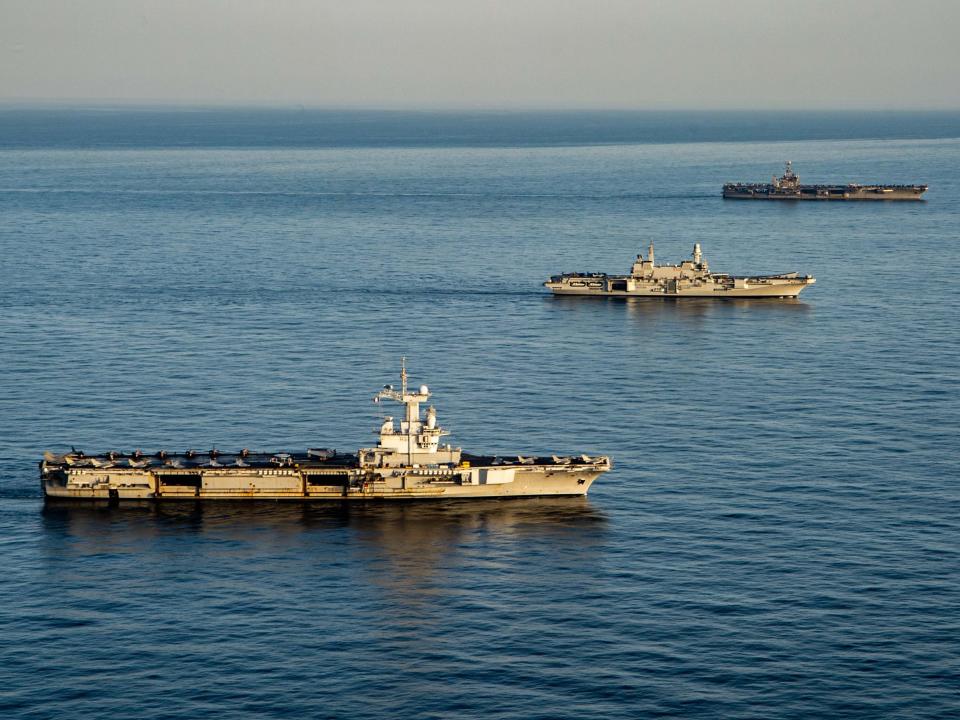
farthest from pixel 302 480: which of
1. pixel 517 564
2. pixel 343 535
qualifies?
pixel 517 564

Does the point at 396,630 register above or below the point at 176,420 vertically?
below

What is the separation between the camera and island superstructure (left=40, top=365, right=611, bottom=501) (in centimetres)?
12825

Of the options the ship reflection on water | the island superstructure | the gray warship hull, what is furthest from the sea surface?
the island superstructure

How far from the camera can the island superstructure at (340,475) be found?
421 ft

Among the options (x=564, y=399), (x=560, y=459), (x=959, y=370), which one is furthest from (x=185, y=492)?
(x=959, y=370)

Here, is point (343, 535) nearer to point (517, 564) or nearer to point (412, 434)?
point (412, 434)

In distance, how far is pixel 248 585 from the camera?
109 m

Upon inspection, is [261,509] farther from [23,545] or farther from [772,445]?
[772,445]

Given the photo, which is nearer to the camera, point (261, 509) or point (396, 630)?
point (396, 630)

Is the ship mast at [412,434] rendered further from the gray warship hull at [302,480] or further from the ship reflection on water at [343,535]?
the ship reflection on water at [343,535]

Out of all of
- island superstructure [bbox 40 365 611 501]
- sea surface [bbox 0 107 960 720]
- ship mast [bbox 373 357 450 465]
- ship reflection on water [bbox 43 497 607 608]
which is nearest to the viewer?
sea surface [bbox 0 107 960 720]

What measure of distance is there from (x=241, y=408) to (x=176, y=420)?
814cm

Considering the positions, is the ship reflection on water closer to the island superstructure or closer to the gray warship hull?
the gray warship hull

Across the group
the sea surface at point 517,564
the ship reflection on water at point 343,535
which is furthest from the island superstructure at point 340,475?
the sea surface at point 517,564
